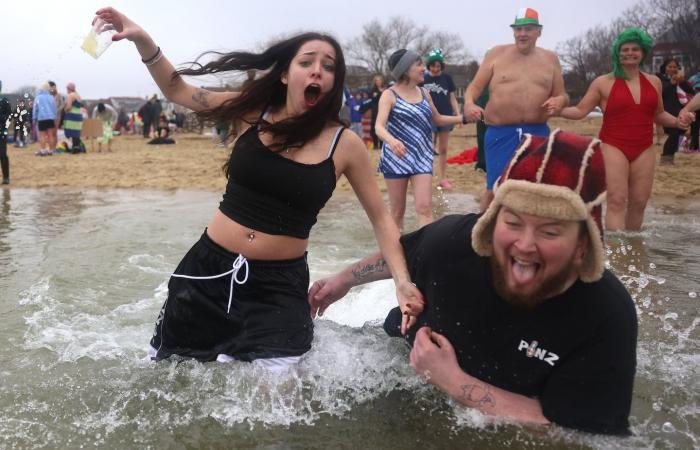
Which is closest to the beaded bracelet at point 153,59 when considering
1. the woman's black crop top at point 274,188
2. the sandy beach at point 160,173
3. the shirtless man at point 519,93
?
the woman's black crop top at point 274,188

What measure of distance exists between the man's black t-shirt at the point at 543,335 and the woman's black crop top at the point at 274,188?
59cm

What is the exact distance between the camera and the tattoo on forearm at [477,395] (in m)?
2.55

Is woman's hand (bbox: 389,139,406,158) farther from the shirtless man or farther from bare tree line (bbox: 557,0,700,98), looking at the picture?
bare tree line (bbox: 557,0,700,98)

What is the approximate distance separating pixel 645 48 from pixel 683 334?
3.48 metres

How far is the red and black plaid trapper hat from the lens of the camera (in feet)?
7.04

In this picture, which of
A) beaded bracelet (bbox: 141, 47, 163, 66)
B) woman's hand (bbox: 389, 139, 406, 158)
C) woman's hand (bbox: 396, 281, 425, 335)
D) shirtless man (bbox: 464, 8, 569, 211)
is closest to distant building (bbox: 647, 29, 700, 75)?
shirtless man (bbox: 464, 8, 569, 211)

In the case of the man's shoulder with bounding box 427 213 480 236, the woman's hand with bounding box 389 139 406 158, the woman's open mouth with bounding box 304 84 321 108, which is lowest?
the man's shoulder with bounding box 427 213 480 236

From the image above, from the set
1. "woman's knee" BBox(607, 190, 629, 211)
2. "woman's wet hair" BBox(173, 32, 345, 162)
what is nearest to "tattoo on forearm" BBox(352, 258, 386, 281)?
"woman's wet hair" BBox(173, 32, 345, 162)

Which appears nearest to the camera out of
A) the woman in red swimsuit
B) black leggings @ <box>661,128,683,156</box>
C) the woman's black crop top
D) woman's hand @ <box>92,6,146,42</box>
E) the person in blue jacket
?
the woman's black crop top

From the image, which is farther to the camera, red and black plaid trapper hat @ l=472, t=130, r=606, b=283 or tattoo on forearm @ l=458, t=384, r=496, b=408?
tattoo on forearm @ l=458, t=384, r=496, b=408

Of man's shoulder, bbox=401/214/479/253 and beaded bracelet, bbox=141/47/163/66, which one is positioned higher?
beaded bracelet, bbox=141/47/163/66

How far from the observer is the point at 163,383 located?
3107 mm

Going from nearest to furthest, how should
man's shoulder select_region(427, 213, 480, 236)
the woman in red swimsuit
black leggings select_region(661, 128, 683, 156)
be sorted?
man's shoulder select_region(427, 213, 480, 236)
the woman in red swimsuit
black leggings select_region(661, 128, 683, 156)

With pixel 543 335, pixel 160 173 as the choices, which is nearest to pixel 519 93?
pixel 543 335
